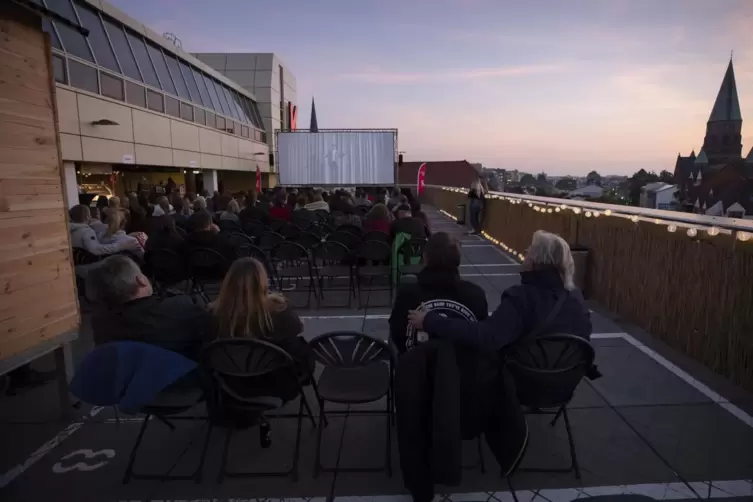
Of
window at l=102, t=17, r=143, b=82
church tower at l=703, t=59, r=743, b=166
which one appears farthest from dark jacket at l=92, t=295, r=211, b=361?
church tower at l=703, t=59, r=743, b=166

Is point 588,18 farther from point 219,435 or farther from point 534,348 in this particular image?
point 219,435

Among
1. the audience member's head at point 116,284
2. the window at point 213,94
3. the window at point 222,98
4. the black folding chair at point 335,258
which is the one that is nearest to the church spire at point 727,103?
the window at point 222,98

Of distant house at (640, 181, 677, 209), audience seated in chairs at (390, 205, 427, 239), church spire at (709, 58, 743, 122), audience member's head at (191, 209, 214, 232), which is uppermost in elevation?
church spire at (709, 58, 743, 122)

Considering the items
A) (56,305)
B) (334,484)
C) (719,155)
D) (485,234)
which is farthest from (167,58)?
(719,155)

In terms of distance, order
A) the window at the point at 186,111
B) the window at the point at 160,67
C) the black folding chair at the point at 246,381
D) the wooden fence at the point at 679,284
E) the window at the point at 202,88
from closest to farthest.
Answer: the black folding chair at the point at 246,381 < the wooden fence at the point at 679,284 < the window at the point at 160,67 < the window at the point at 186,111 < the window at the point at 202,88

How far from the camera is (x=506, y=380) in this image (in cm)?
240

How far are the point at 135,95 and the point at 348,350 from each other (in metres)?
13.8

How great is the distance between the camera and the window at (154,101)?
14.2 m

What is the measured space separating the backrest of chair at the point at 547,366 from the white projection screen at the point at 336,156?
16.1m

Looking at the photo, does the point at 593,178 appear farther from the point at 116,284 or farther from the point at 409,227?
the point at 116,284

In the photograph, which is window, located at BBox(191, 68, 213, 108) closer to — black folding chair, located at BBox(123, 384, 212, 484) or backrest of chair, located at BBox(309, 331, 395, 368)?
black folding chair, located at BBox(123, 384, 212, 484)

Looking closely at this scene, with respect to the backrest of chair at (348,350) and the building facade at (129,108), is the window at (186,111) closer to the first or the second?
the building facade at (129,108)

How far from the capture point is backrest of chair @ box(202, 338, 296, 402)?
2.42 metres

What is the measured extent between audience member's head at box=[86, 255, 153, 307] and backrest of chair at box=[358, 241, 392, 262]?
11.9 ft
